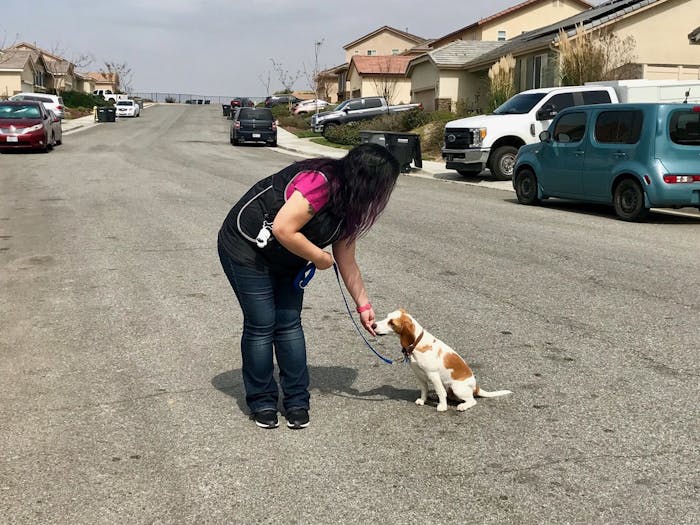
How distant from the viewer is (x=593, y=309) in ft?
22.2

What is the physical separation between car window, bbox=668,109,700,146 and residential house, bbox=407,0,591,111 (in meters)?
23.7

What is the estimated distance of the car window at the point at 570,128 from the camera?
13.5 m

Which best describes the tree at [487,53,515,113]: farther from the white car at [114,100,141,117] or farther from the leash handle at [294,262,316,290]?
the white car at [114,100,141,117]

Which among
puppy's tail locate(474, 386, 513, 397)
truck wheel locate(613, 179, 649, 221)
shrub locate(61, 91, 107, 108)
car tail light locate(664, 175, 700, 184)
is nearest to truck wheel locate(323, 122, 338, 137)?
truck wheel locate(613, 179, 649, 221)

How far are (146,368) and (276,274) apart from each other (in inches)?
61.0

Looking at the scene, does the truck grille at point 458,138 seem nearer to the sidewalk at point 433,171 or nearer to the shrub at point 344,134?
the sidewalk at point 433,171

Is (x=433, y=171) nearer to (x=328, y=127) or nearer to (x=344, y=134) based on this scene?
(x=344, y=134)


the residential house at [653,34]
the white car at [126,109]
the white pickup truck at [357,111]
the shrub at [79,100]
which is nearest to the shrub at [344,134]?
the white pickup truck at [357,111]

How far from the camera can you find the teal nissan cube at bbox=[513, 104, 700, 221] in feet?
39.5

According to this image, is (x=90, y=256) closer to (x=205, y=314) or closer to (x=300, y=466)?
(x=205, y=314)

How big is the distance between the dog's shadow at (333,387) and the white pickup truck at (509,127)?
14.7 m

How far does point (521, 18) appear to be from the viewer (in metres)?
52.6

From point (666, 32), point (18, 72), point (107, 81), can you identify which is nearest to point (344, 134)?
point (666, 32)

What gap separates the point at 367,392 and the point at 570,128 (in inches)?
395
